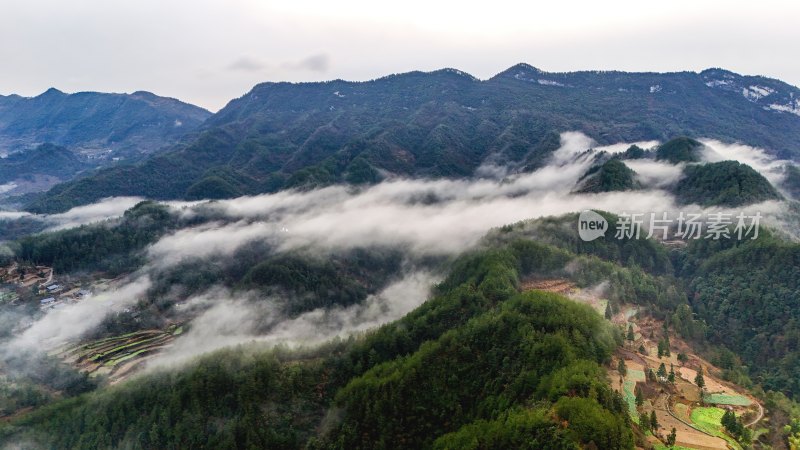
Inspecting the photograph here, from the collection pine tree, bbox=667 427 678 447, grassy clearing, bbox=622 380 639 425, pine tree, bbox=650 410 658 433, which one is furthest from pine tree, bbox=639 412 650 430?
pine tree, bbox=667 427 678 447

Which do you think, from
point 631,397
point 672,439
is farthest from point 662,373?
point 672,439

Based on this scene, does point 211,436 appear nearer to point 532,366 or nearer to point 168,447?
point 168,447

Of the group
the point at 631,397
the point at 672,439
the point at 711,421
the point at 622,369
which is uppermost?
the point at 622,369

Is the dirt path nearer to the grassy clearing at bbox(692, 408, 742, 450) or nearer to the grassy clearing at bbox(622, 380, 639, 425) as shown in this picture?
the grassy clearing at bbox(692, 408, 742, 450)

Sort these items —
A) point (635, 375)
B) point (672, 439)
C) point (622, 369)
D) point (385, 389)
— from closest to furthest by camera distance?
point (672, 439), point (622, 369), point (635, 375), point (385, 389)

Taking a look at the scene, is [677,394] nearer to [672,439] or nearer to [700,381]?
[700,381]

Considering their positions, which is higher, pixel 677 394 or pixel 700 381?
pixel 700 381

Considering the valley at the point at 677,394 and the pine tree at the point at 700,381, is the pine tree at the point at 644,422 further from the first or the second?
the pine tree at the point at 700,381
